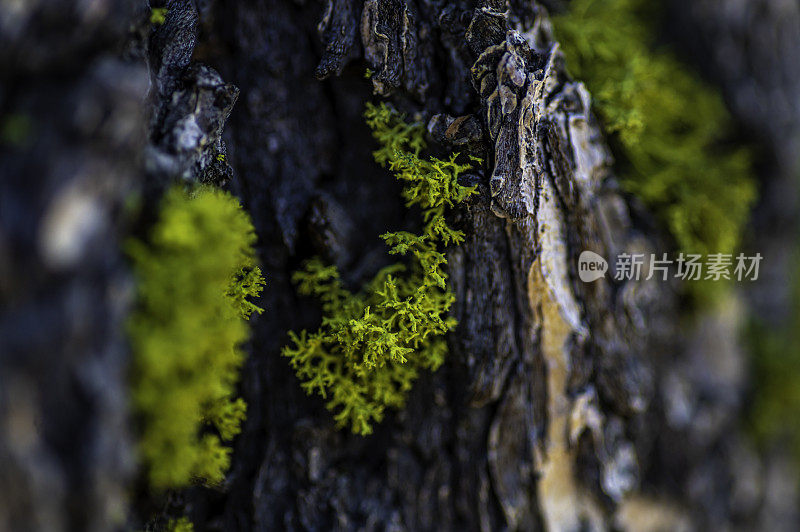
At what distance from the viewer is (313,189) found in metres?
2.33

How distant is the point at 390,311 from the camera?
2.12 m

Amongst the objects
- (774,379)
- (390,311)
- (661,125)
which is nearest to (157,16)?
(390,311)

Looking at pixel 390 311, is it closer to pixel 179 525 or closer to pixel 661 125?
pixel 179 525

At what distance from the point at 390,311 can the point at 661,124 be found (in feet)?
A: 6.42

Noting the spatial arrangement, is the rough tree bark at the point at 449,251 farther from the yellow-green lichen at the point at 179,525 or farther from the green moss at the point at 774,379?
the green moss at the point at 774,379

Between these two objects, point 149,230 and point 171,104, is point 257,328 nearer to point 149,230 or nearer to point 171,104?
point 149,230

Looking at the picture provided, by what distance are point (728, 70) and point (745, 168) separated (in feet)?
1.93

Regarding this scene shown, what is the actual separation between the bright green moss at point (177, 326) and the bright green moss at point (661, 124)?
193 centimetres

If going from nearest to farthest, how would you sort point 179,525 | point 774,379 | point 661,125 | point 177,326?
1. point 177,326
2. point 179,525
3. point 661,125
4. point 774,379

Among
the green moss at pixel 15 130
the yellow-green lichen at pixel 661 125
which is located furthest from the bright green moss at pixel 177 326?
the yellow-green lichen at pixel 661 125

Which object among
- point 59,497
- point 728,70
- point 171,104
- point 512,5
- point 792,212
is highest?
point 728,70

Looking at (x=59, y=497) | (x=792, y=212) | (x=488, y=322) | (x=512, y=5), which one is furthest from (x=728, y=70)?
(x=59, y=497)

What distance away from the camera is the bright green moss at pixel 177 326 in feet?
4.77

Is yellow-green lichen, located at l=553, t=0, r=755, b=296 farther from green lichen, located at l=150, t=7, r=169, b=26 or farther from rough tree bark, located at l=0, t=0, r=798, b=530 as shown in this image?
green lichen, located at l=150, t=7, r=169, b=26
